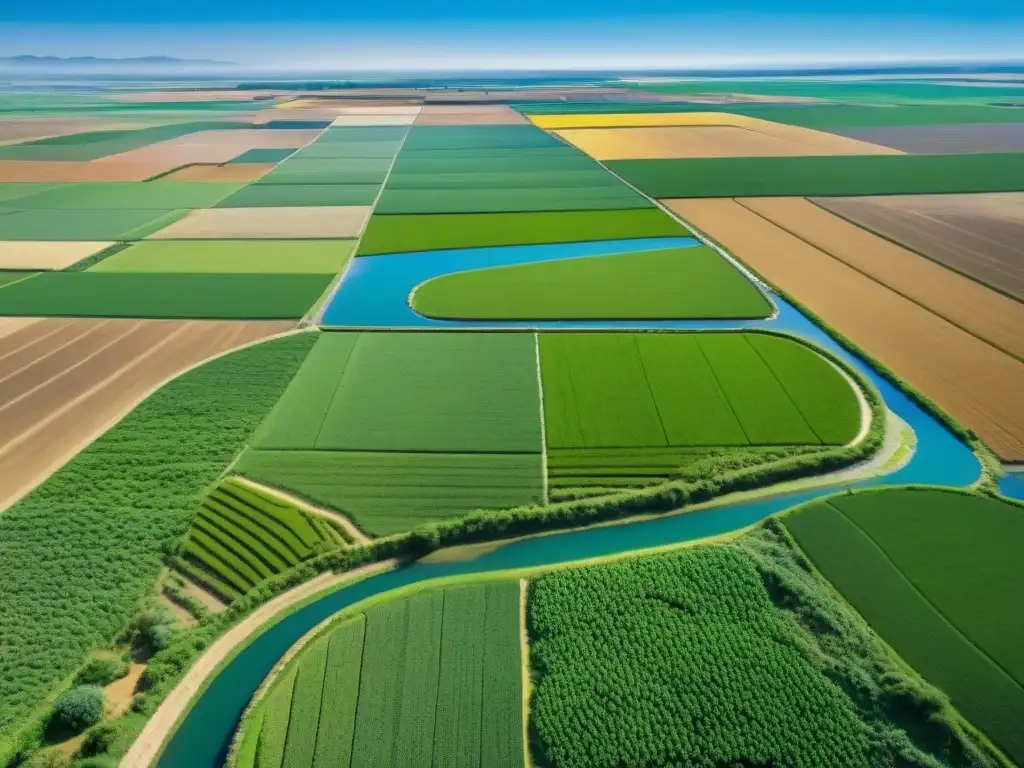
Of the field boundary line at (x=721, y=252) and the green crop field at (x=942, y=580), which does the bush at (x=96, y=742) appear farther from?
the field boundary line at (x=721, y=252)

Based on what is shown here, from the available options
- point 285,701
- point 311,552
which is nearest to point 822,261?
point 311,552

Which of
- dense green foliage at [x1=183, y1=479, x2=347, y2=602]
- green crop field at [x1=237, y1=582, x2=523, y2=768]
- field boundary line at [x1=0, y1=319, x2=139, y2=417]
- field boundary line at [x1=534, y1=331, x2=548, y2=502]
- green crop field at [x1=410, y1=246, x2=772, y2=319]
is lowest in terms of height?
green crop field at [x1=237, y1=582, x2=523, y2=768]

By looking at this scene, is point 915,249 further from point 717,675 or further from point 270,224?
point 270,224

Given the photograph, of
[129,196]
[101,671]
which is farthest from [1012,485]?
[129,196]

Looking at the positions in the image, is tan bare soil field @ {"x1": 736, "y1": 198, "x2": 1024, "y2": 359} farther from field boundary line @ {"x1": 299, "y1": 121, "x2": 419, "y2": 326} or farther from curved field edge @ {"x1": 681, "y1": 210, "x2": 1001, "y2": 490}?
field boundary line @ {"x1": 299, "y1": 121, "x2": 419, "y2": 326}

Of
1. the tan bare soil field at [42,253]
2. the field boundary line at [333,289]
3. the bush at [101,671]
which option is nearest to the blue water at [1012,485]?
the bush at [101,671]

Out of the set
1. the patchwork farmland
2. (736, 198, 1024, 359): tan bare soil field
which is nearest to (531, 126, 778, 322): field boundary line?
the patchwork farmland
